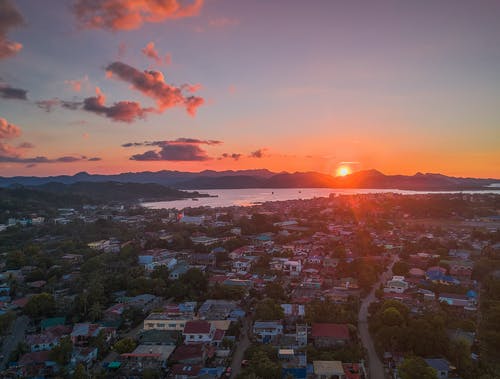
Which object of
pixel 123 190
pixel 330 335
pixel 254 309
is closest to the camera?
pixel 330 335

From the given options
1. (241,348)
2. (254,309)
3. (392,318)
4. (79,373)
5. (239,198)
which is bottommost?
(241,348)

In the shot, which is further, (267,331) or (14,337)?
(14,337)

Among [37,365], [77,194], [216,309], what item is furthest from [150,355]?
[77,194]

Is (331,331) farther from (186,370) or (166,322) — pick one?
(166,322)

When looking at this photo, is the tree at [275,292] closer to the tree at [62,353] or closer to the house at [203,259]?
the house at [203,259]

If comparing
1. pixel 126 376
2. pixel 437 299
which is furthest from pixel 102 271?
pixel 437 299

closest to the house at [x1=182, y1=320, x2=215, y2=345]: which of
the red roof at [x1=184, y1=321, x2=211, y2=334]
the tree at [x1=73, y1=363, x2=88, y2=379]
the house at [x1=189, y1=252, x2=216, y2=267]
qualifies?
the red roof at [x1=184, y1=321, x2=211, y2=334]
